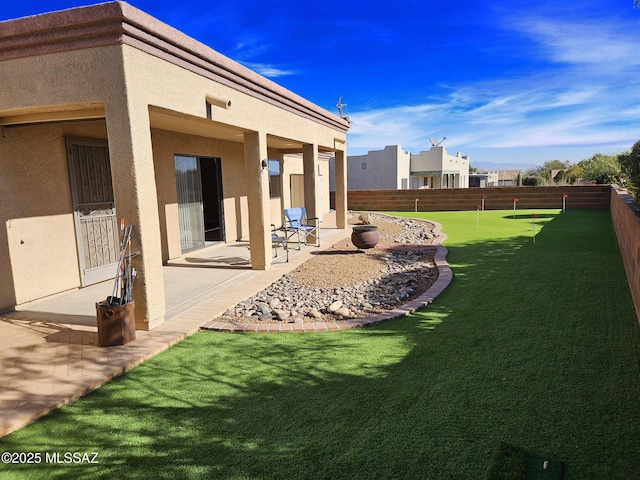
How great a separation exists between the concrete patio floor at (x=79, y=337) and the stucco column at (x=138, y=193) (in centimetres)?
43

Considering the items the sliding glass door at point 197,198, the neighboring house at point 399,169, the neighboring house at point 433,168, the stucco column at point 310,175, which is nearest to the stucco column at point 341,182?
the stucco column at point 310,175

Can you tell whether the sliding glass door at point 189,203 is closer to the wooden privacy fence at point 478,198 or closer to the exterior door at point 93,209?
the exterior door at point 93,209

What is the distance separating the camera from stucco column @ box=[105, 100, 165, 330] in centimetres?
493

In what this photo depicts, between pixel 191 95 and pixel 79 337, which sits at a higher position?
pixel 191 95

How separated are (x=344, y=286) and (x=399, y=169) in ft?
93.8

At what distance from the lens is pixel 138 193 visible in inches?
200

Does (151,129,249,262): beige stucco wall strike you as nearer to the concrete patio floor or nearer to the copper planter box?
the concrete patio floor

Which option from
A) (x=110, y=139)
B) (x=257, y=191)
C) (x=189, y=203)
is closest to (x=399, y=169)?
(x=189, y=203)

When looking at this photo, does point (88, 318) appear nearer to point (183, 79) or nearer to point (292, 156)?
point (183, 79)

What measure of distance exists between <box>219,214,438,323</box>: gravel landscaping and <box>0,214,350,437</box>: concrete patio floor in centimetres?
41

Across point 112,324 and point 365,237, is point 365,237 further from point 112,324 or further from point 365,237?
point 112,324

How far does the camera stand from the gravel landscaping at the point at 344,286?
611 centimetres

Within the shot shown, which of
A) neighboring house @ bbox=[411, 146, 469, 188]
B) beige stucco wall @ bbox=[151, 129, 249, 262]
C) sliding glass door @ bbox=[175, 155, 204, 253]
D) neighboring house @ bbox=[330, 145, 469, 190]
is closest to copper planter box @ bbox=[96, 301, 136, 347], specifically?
beige stucco wall @ bbox=[151, 129, 249, 262]

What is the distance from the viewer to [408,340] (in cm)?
499
